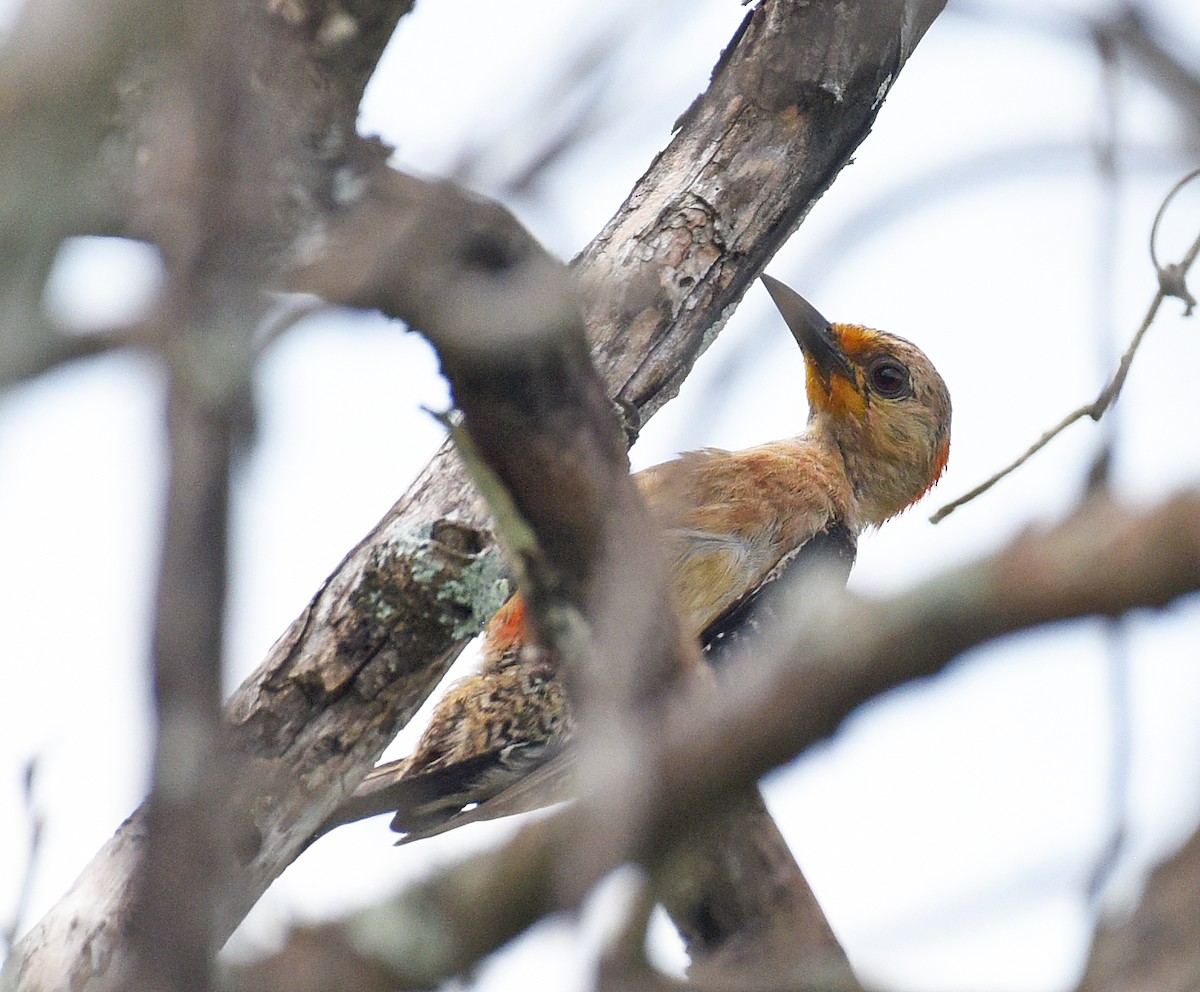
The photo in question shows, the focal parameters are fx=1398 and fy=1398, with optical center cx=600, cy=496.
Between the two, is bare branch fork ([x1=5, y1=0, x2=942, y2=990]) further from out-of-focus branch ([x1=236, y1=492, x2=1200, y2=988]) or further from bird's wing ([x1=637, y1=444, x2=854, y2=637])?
bird's wing ([x1=637, y1=444, x2=854, y2=637])

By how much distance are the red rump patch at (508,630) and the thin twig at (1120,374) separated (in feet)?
8.37

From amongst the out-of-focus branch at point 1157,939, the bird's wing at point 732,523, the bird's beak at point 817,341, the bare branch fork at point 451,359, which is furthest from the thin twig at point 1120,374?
the bird's beak at point 817,341

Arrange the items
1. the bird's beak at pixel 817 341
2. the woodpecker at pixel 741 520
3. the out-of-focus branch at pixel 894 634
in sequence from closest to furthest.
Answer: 1. the out-of-focus branch at pixel 894 634
2. the woodpecker at pixel 741 520
3. the bird's beak at pixel 817 341

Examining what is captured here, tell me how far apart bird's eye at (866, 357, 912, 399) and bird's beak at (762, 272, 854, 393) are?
0.48 feet

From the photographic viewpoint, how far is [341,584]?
423 cm

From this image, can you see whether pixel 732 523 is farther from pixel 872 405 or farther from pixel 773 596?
pixel 872 405

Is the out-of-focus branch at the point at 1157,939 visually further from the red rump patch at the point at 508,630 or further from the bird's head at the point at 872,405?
the bird's head at the point at 872,405

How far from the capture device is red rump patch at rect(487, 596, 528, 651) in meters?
5.73

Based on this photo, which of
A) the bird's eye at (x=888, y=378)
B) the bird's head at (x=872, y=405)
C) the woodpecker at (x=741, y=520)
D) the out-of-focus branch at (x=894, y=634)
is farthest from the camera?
the bird's eye at (x=888, y=378)

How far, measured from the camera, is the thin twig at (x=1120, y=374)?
11.1 feet

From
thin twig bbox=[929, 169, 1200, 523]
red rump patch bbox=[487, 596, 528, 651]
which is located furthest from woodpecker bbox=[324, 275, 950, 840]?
thin twig bbox=[929, 169, 1200, 523]

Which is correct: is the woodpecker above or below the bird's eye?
below

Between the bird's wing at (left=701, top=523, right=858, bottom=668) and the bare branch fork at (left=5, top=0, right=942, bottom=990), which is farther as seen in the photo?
the bird's wing at (left=701, top=523, right=858, bottom=668)

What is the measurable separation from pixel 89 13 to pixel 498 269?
76 cm
